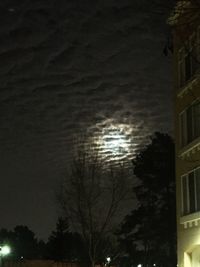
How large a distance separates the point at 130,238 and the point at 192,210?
85.9 feet

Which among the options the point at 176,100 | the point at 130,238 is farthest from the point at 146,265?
the point at 176,100

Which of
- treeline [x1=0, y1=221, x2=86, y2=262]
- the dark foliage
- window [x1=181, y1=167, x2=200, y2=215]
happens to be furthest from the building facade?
treeline [x1=0, y1=221, x2=86, y2=262]

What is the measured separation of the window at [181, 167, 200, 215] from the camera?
2212 cm

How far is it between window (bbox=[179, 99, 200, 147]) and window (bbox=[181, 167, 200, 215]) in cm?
133

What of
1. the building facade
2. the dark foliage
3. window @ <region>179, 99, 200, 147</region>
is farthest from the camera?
the dark foliage

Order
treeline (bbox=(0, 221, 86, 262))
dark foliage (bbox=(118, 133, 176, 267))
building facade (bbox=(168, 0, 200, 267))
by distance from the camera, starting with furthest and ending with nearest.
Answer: treeline (bbox=(0, 221, 86, 262)) → dark foliage (bbox=(118, 133, 176, 267)) → building facade (bbox=(168, 0, 200, 267))

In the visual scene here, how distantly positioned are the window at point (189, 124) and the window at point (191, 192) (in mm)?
1330

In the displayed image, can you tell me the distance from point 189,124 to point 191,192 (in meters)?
2.57

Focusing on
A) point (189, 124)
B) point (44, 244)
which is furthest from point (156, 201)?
point (44, 244)

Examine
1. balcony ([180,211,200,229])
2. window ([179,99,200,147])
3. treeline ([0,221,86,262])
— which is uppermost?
treeline ([0,221,86,262])

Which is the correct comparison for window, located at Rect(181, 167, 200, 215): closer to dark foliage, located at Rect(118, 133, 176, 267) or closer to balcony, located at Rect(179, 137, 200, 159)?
balcony, located at Rect(179, 137, 200, 159)

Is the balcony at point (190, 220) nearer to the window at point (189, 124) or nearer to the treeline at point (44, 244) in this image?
the window at point (189, 124)

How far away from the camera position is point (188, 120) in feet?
78.0

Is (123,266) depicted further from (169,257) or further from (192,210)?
(192,210)
